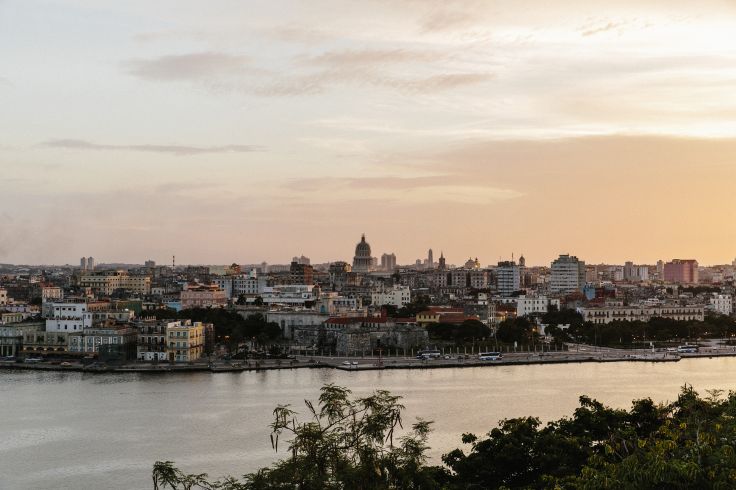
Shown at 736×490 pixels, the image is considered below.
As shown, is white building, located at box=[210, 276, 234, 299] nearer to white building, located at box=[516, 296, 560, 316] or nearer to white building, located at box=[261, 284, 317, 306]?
white building, located at box=[261, 284, 317, 306]

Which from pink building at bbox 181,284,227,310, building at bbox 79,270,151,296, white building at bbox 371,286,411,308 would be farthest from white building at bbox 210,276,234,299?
pink building at bbox 181,284,227,310

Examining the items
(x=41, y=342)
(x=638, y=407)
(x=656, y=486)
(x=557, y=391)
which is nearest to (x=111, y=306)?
(x=41, y=342)

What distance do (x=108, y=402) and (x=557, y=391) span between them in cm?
825

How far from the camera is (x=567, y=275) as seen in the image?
60.7m

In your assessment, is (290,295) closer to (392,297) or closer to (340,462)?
(392,297)

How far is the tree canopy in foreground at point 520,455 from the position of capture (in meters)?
6.33

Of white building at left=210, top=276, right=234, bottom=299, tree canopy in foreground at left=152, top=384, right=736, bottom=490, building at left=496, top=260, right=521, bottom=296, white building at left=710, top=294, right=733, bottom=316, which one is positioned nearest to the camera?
tree canopy in foreground at left=152, top=384, right=736, bottom=490

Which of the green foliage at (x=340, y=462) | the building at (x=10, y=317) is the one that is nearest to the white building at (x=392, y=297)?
the building at (x=10, y=317)

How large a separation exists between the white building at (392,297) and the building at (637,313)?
26.4 ft

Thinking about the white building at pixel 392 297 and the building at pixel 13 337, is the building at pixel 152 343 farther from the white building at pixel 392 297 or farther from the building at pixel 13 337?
the white building at pixel 392 297

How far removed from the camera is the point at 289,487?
7723 mm

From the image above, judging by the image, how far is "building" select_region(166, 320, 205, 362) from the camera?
2609 cm

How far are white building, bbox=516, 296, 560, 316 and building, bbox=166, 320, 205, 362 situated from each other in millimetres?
17874

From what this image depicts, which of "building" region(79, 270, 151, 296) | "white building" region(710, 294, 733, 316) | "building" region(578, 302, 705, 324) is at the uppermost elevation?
"building" region(79, 270, 151, 296)
